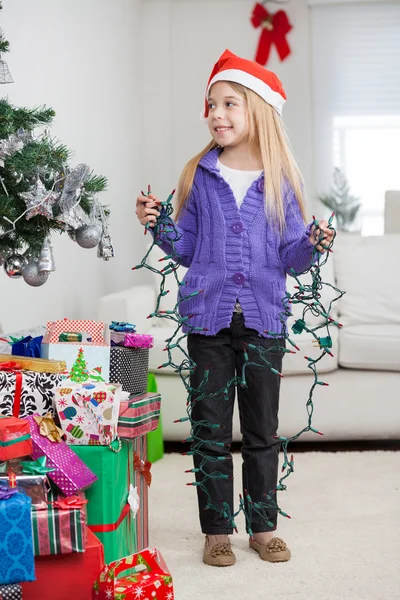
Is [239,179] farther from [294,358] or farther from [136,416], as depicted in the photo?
[294,358]

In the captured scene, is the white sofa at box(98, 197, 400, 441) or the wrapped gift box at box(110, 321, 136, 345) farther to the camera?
the white sofa at box(98, 197, 400, 441)

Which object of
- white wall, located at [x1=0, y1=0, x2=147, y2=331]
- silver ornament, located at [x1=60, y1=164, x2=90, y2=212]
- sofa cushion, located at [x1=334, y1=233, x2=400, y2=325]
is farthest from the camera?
sofa cushion, located at [x1=334, y1=233, x2=400, y2=325]

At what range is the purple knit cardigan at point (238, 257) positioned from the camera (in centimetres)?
178

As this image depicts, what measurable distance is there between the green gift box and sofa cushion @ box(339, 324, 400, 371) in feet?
4.41

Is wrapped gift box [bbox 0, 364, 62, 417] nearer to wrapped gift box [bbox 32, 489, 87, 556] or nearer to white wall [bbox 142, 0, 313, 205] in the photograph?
wrapped gift box [bbox 32, 489, 87, 556]

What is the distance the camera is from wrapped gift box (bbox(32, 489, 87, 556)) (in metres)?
1.33

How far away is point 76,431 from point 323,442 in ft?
5.34

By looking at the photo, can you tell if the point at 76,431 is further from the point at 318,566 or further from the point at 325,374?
the point at 325,374

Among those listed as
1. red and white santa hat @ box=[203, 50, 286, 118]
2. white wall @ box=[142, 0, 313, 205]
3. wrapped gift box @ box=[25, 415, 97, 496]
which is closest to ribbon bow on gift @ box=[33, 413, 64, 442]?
wrapped gift box @ box=[25, 415, 97, 496]

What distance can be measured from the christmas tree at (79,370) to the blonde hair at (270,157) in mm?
433

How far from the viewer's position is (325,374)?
9.42 ft

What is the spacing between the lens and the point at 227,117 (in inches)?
70.7

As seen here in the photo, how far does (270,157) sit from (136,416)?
65 centimetres

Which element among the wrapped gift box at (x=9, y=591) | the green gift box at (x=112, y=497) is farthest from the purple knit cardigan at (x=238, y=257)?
the wrapped gift box at (x=9, y=591)
